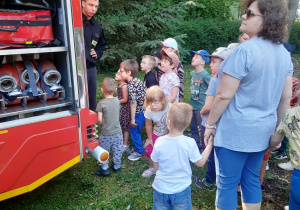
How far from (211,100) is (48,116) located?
5.17 feet

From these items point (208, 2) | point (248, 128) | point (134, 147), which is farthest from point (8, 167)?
point (208, 2)

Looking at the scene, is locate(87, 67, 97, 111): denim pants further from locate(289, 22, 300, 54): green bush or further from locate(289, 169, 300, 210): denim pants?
locate(289, 22, 300, 54): green bush

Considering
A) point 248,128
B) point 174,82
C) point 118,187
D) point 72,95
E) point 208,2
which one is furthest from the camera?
point 208,2

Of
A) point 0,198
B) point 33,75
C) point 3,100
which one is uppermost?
point 33,75

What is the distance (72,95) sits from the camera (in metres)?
2.92

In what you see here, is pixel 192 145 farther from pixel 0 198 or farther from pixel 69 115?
pixel 0 198

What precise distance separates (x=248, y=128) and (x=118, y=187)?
1929mm

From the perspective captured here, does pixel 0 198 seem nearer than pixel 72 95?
Yes

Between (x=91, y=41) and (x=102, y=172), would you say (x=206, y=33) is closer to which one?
(x=91, y=41)

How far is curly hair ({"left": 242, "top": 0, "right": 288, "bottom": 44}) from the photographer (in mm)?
2088

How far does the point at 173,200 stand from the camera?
233 centimetres

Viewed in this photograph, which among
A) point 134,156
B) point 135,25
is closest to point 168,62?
point 134,156

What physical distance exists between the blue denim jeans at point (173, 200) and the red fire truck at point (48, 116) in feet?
3.01

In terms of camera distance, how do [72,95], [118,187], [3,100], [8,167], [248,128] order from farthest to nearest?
[118,187], [72,95], [3,100], [8,167], [248,128]
